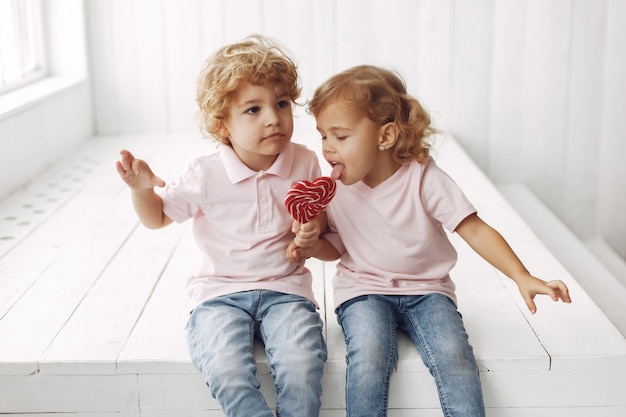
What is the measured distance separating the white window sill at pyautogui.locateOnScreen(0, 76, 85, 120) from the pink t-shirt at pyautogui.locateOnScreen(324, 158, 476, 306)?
167 cm

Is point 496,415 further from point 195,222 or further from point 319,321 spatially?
point 195,222

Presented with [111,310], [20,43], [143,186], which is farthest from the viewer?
[20,43]

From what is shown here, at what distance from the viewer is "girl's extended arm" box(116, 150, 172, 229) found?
5.75 ft

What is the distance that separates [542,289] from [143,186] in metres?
0.83

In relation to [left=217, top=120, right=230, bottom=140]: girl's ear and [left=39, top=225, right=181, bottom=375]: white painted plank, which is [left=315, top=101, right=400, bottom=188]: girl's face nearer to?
[left=217, top=120, right=230, bottom=140]: girl's ear

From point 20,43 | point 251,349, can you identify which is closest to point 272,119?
point 251,349

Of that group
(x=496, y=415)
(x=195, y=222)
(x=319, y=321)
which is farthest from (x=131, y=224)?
(x=496, y=415)

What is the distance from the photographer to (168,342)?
1857mm

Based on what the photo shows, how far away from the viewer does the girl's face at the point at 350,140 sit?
1773mm

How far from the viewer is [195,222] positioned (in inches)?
75.1

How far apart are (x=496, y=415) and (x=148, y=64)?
2.79 m

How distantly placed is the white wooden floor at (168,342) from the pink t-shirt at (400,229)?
14 cm

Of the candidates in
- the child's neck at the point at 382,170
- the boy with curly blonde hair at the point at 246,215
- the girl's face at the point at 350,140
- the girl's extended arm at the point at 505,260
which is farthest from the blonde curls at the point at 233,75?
the girl's extended arm at the point at 505,260

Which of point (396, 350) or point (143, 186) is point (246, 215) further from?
point (396, 350)
